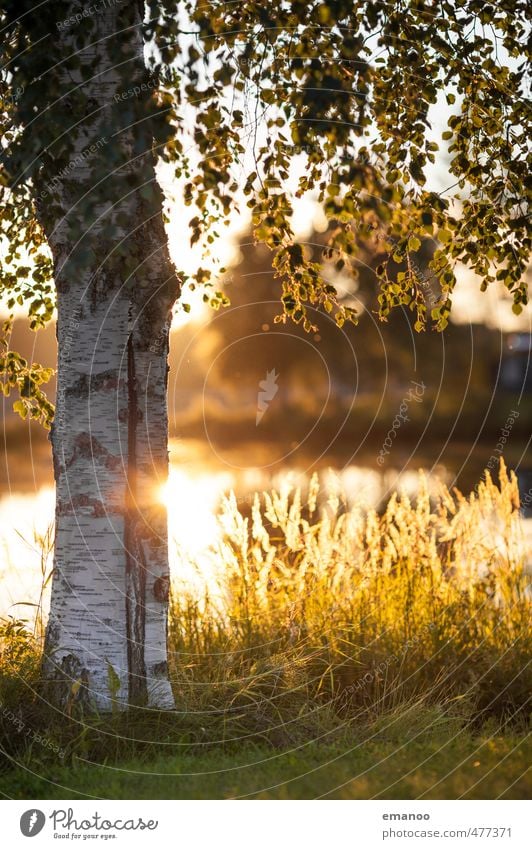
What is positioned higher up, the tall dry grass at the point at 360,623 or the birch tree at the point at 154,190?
the birch tree at the point at 154,190

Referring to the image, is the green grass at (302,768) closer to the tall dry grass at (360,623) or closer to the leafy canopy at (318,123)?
the tall dry grass at (360,623)

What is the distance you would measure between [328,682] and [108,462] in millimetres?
1917

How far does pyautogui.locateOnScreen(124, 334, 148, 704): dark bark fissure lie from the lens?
488 cm

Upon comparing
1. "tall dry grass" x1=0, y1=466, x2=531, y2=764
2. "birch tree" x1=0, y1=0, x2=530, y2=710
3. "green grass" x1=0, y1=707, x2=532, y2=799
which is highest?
"birch tree" x1=0, y1=0, x2=530, y2=710

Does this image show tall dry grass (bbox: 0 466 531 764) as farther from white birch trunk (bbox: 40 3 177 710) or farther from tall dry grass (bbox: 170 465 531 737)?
white birch trunk (bbox: 40 3 177 710)

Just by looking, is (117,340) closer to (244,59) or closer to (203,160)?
(203,160)

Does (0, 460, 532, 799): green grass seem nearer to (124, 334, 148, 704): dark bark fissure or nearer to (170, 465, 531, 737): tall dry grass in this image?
(170, 465, 531, 737): tall dry grass

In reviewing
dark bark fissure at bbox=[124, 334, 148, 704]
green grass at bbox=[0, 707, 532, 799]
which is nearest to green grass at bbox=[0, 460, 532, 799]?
green grass at bbox=[0, 707, 532, 799]

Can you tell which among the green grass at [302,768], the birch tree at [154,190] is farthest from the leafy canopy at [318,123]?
the green grass at [302,768]

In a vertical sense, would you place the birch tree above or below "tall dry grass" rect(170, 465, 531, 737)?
above

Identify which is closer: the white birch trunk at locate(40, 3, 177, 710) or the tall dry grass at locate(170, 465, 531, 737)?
the white birch trunk at locate(40, 3, 177, 710)

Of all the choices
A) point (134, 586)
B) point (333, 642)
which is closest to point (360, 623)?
point (333, 642)

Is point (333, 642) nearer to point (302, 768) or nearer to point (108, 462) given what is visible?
point (302, 768)

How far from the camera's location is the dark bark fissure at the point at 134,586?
4.88 meters
